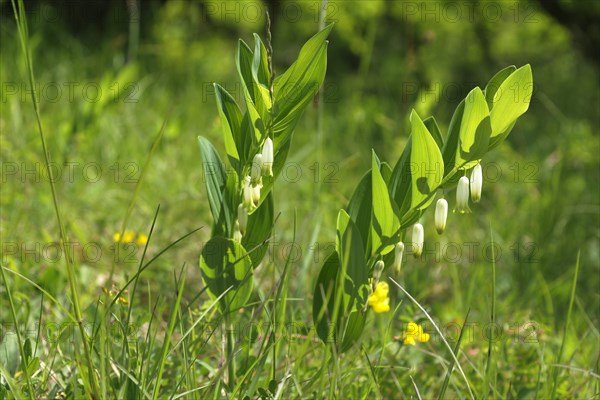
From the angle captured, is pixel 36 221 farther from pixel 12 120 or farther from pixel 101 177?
pixel 12 120

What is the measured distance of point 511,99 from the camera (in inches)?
54.5

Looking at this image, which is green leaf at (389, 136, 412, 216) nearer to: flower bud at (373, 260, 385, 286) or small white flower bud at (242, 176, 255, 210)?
flower bud at (373, 260, 385, 286)

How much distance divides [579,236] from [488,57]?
295 centimetres

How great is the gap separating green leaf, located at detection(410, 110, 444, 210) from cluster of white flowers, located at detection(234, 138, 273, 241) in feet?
0.87

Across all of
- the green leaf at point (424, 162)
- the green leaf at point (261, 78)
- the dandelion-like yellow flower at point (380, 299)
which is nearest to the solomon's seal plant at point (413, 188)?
the green leaf at point (424, 162)

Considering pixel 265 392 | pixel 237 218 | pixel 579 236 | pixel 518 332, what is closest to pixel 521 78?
pixel 237 218

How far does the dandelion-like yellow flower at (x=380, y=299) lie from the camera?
1655 millimetres

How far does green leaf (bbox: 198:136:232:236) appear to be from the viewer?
151 centimetres

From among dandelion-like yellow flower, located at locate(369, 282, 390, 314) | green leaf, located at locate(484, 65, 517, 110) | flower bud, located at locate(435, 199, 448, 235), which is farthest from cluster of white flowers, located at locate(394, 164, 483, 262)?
dandelion-like yellow flower, located at locate(369, 282, 390, 314)

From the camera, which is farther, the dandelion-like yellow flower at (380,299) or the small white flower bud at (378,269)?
the dandelion-like yellow flower at (380,299)

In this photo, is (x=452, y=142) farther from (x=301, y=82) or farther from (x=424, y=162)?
(x=301, y=82)

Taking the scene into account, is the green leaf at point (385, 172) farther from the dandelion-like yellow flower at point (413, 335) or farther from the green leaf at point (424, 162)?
the dandelion-like yellow flower at point (413, 335)

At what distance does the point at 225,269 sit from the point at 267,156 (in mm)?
245

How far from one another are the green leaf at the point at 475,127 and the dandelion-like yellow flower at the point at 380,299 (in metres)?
0.40
